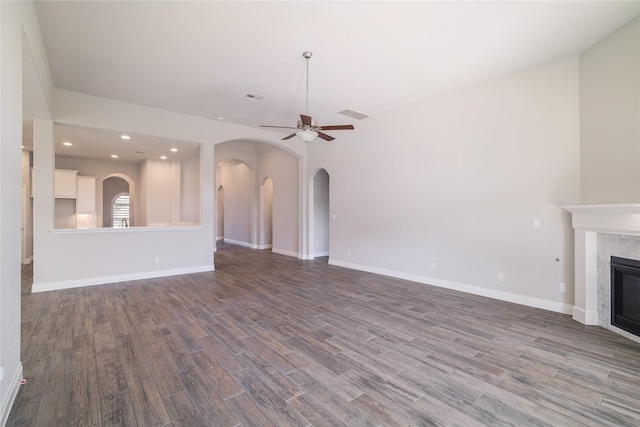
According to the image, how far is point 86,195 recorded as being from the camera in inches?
321

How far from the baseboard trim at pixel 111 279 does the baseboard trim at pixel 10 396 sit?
3212mm

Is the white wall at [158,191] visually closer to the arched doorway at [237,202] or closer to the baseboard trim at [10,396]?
the arched doorway at [237,202]

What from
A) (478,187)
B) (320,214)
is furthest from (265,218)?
(478,187)

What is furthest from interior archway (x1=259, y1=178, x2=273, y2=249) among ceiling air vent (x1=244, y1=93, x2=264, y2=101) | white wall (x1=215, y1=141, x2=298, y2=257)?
ceiling air vent (x1=244, y1=93, x2=264, y2=101)

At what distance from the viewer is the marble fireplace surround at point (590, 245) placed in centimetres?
303

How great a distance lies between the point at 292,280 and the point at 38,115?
494 cm

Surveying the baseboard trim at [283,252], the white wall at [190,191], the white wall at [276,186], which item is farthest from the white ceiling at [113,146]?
the baseboard trim at [283,252]

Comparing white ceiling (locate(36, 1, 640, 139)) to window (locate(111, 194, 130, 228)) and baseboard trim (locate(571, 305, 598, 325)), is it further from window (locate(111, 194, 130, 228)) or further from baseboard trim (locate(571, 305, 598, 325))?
window (locate(111, 194, 130, 228))

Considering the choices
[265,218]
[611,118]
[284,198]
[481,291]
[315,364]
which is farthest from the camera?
[265,218]

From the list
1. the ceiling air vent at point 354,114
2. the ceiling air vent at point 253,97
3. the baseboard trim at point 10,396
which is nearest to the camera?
the baseboard trim at point 10,396

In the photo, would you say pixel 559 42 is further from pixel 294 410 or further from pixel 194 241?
pixel 194 241

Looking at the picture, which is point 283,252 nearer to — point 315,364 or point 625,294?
point 315,364

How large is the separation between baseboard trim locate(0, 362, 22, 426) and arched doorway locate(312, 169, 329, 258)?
20.2 ft

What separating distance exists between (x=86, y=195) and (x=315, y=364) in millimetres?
9026
